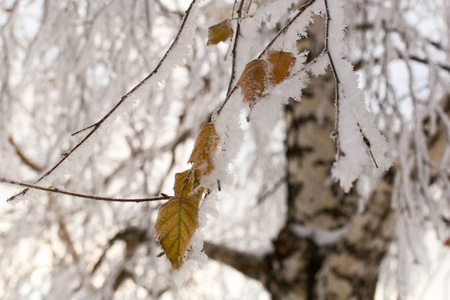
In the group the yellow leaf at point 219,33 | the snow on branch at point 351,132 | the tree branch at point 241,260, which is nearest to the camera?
the snow on branch at point 351,132

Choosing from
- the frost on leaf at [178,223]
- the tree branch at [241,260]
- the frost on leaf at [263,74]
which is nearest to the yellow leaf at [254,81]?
the frost on leaf at [263,74]

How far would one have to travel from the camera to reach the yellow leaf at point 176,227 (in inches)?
15.0

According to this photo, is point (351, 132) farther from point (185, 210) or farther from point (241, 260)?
point (241, 260)

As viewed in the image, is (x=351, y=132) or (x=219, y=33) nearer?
(x=351, y=132)

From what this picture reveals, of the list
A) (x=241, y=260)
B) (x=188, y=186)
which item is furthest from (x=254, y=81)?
(x=241, y=260)

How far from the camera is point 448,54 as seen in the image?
136cm

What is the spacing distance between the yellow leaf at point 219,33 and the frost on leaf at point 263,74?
5.6 inches

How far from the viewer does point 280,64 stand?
0.42 metres

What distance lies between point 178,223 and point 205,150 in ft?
0.27

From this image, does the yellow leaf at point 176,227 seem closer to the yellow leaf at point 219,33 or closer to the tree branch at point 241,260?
the yellow leaf at point 219,33

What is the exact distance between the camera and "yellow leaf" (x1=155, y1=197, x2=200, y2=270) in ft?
1.25

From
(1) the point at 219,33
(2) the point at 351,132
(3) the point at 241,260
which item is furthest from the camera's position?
(3) the point at 241,260

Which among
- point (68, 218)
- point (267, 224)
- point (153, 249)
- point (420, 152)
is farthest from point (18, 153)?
point (420, 152)

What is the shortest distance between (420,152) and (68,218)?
220 cm
